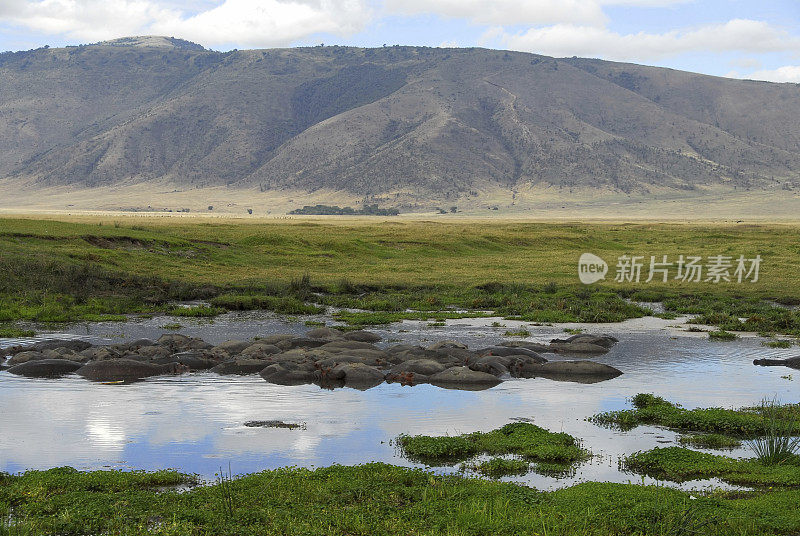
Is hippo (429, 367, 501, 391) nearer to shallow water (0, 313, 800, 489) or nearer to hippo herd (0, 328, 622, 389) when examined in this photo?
hippo herd (0, 328, 622, 389)

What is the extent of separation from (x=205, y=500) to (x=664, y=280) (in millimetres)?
36759

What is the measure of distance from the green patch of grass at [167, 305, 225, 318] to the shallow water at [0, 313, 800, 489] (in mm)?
11355

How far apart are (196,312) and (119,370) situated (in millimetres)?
11659

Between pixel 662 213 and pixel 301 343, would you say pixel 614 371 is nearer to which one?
pixel 301 343

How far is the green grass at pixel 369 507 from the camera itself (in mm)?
9953

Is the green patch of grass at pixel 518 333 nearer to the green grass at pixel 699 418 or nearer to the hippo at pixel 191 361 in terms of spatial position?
the hippo at pixel 191 361

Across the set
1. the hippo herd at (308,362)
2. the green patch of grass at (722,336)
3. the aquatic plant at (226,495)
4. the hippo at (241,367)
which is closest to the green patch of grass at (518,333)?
the hippo herd at (308,362)

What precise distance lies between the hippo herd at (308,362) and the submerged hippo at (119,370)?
0.08 feet

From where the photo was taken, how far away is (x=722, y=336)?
26672 mm

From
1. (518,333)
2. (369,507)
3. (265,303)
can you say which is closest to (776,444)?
(369,507)

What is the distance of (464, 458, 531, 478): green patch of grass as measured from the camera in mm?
12664

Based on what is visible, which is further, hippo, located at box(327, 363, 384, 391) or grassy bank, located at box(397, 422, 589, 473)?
hippo, located at box(327, 363, 384, 391)

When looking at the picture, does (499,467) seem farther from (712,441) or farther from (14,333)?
(14,333)

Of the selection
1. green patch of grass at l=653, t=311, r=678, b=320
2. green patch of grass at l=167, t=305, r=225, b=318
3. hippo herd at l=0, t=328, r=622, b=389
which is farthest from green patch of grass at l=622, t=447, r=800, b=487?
green patch of grass at l=167, t=305, r=225, b=318
